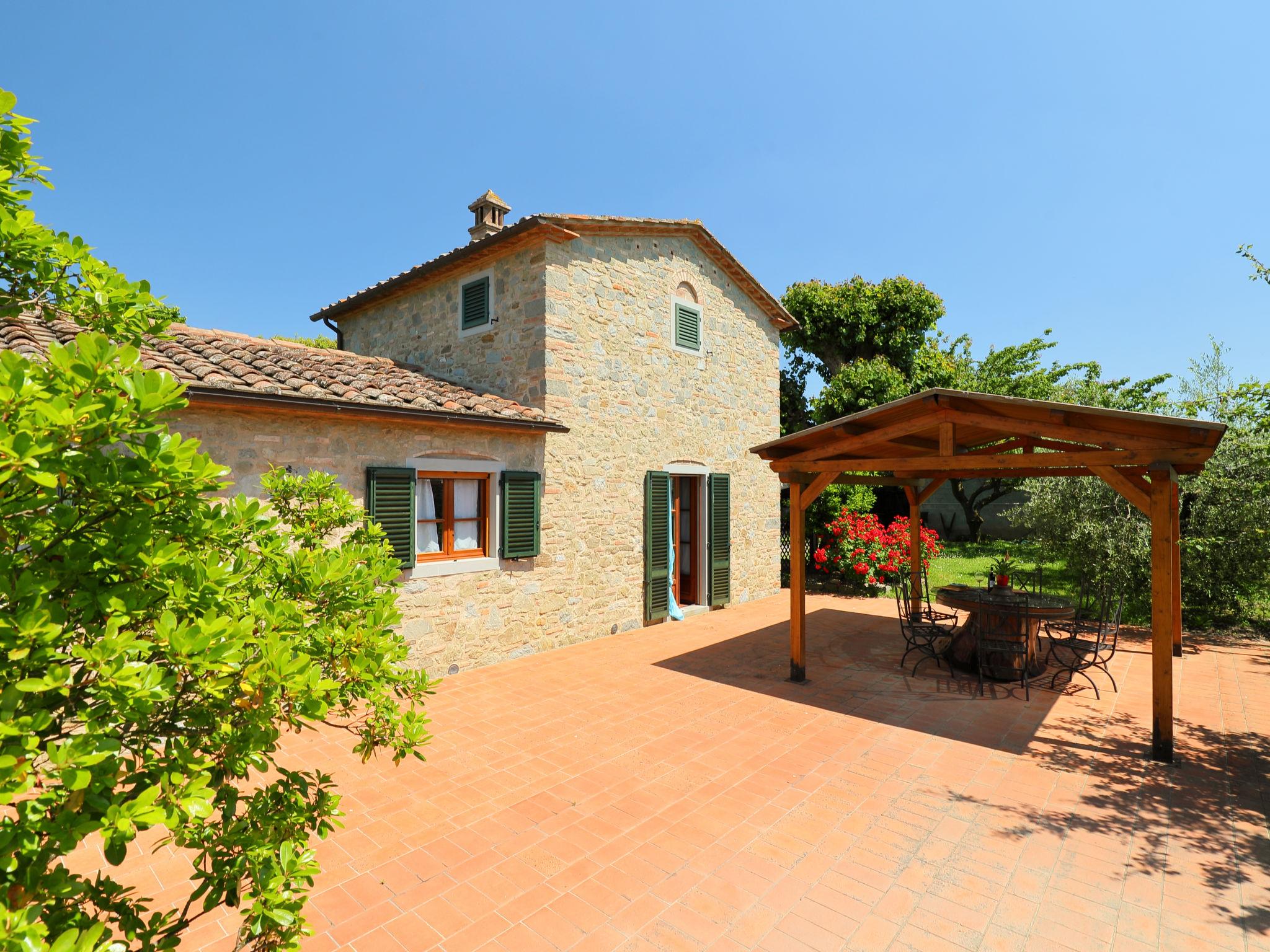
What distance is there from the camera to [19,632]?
1163mm

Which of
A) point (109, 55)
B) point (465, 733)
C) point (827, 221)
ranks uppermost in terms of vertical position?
point (827, 221)

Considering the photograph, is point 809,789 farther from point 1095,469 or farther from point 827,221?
point 827,221

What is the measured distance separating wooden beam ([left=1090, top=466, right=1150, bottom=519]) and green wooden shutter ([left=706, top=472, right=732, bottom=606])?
6362mm

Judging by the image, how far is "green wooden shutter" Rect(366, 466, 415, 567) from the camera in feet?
21.7

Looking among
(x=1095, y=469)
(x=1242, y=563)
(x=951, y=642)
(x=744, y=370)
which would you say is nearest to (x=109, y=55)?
(x=744, y=370)

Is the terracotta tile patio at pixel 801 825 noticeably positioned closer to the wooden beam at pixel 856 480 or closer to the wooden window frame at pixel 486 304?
the wooden beam at pixel 856 480

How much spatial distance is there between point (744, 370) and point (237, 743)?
11.3m

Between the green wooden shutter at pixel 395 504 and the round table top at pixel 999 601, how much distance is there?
256 inches

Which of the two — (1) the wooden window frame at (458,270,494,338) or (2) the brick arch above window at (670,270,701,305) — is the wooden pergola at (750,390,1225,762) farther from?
(1) the wooden window frame at (458,270,494,338)

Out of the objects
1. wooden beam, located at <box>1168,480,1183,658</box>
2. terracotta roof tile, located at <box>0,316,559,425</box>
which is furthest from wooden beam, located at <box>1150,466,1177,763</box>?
terracotta roof tile, located at <box>0,316,559,425</box>

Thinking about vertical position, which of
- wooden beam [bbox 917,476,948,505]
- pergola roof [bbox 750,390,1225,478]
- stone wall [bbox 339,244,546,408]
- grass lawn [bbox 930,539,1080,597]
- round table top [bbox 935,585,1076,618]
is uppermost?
stone wall [bbox 339,244,546,408]

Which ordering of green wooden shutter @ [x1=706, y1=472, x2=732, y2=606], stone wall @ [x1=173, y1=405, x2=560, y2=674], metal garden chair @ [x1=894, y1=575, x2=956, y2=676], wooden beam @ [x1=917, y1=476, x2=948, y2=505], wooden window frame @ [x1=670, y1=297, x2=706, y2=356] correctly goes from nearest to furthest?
stone wall @ [x1=173, y1=405, x2=560, y2=674], metal garden chair @ [x1=894, y1=575, x2=956, y2=676], wooden beam @ [x1=917, y1=476, x2=948, y2=505], wooden window frame @ [x1=670, y1=297, x2=706, y2=356], green wooden shutter @ [x1=706, y1=472, x2=732, y2=606]

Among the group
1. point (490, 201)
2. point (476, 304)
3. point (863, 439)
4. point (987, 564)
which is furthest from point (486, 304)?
point (987, 564)

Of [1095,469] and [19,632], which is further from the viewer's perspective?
[1095,469]
